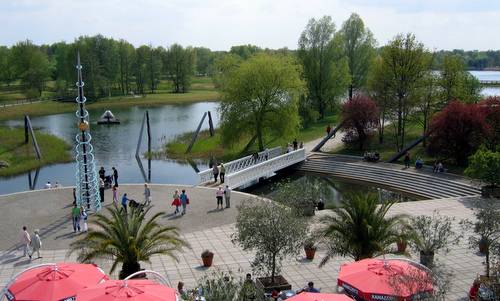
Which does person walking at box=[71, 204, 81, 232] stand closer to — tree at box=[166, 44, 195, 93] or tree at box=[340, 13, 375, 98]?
tree at box=[340, 13, 375, 98]

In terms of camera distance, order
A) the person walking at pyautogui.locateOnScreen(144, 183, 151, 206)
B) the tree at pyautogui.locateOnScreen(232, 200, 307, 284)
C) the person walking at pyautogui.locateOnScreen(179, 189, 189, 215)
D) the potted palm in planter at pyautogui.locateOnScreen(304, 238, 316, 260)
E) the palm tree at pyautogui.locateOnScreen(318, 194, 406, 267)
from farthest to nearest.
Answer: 1. the person walking at pyautogui.locateOnScreen(144, 183, 151, 206)
2. the person walking at pyautogui.locateOnScreen(179, 189, 189, 215)
3. the potted palm in planter at pyautogui.locateOnScreen(304, 238, 316, 260)
4. the palm tree at pyautogui.locateOnScreen(318, 194, 406, 267)
5. the tree at pyautogui.locateOnScreen(232, 200, 307, 284)

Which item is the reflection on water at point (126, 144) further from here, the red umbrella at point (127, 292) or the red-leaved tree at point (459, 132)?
the red umbrella at point (127, 292)

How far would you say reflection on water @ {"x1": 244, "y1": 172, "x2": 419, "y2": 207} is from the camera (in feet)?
117

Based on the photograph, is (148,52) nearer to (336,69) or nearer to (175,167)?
(336,69)

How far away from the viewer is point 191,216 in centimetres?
2714

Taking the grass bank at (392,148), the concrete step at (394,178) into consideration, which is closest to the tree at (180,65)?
the grass bank at (392,148)

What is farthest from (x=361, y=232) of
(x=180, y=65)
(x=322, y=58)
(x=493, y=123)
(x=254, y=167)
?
(x=180, y=65)

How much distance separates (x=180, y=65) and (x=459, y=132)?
88.1m

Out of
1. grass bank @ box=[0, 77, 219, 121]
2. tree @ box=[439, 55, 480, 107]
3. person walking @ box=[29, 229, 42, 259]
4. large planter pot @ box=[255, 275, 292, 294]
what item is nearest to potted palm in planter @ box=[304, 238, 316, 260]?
large planter pot @ box=[255, 275, 292, 294]

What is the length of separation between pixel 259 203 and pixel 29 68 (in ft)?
329

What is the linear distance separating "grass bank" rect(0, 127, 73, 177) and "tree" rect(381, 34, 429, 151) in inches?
A: 1201

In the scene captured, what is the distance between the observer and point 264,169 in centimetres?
3981

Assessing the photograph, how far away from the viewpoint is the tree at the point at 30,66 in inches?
4082

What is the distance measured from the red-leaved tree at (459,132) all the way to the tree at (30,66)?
273 feet
